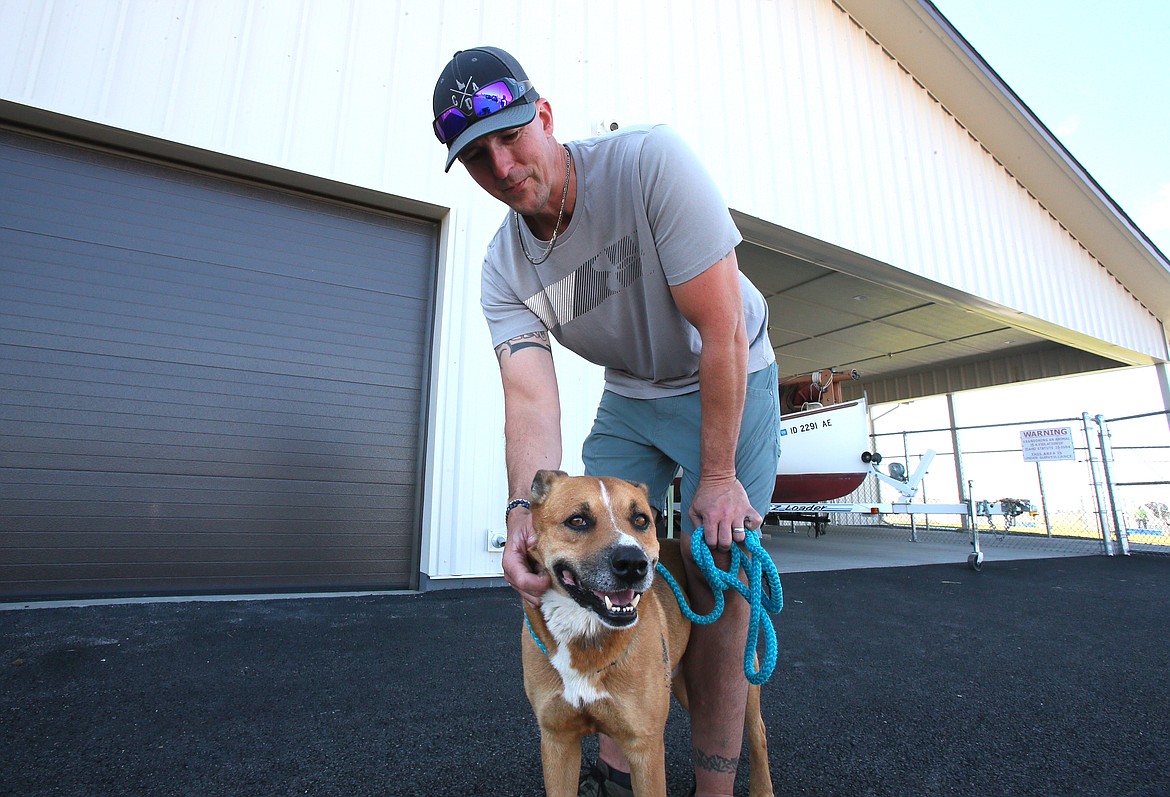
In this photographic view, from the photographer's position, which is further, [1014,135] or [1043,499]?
[1043,499]

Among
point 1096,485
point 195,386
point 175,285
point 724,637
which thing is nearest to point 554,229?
point 724,637

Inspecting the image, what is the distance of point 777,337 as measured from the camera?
41.0 feet

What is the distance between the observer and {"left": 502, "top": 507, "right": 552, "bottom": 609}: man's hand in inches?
50.9

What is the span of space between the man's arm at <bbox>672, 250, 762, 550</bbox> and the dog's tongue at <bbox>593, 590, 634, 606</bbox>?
0.28 meters

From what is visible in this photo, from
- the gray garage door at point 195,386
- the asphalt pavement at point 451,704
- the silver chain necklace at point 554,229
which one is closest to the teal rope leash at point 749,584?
the asphalt pavement at point 451,704

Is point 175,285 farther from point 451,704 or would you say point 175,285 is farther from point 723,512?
point 723,512

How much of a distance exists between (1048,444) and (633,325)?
10.6 meters

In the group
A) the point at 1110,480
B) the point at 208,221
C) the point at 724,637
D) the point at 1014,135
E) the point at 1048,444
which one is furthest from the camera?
the point at 1014,135

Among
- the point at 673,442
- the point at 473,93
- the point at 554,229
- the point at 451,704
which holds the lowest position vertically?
the point at 451,704

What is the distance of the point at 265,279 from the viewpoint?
15.2ft

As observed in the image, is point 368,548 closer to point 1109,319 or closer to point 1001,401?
point 1109,319

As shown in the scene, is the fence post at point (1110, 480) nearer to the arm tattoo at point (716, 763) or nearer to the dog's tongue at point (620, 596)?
the arm tattoo at point (716, 763)

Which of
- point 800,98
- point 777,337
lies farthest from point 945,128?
point 777,337

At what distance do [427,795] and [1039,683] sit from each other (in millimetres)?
2740
